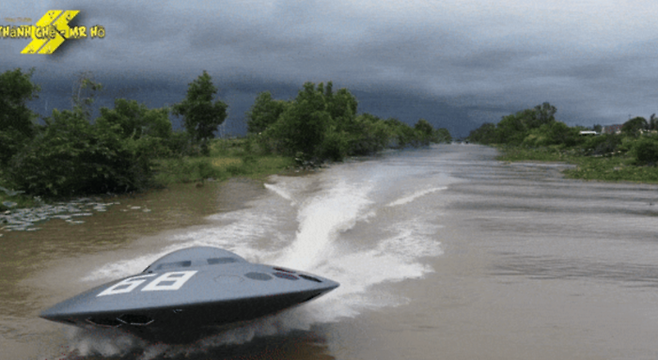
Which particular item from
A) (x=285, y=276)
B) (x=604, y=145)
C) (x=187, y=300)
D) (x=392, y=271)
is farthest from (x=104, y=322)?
(x=604, y=145)

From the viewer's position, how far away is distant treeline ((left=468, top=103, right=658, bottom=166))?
29.4 meters

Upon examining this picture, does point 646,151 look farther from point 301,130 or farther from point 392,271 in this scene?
point 392,271

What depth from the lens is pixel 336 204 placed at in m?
13.3

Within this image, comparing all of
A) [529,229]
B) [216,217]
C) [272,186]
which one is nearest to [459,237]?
[529,229]

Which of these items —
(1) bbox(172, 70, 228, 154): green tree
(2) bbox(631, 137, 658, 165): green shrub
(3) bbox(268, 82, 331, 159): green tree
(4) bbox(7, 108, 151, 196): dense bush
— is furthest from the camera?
(3) bbox(268, 82, 331, 159): green tree

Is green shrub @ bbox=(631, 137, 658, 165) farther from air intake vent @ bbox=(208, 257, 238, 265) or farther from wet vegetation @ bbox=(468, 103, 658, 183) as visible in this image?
air intake vent @ bbox=(208, 257, 238, 265)

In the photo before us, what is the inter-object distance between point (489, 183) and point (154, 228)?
15.0 meters

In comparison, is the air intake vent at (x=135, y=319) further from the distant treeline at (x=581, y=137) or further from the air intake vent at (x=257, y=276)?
the distant treeline at (x=581, y=137)

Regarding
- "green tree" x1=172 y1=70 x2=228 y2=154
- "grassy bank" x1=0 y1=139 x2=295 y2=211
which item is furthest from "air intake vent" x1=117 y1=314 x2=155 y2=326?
"green tree" x1=172 y1=70 x2=228 y2=154

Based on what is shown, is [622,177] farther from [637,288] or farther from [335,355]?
[335,355]

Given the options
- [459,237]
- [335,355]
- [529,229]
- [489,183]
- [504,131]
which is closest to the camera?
[335,355]

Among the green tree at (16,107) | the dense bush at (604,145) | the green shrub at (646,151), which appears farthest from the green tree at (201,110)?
the dense bush at (604,145)

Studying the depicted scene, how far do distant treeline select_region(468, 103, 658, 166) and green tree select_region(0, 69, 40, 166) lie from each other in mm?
32905

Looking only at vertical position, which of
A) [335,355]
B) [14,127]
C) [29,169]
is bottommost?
[335,355]
